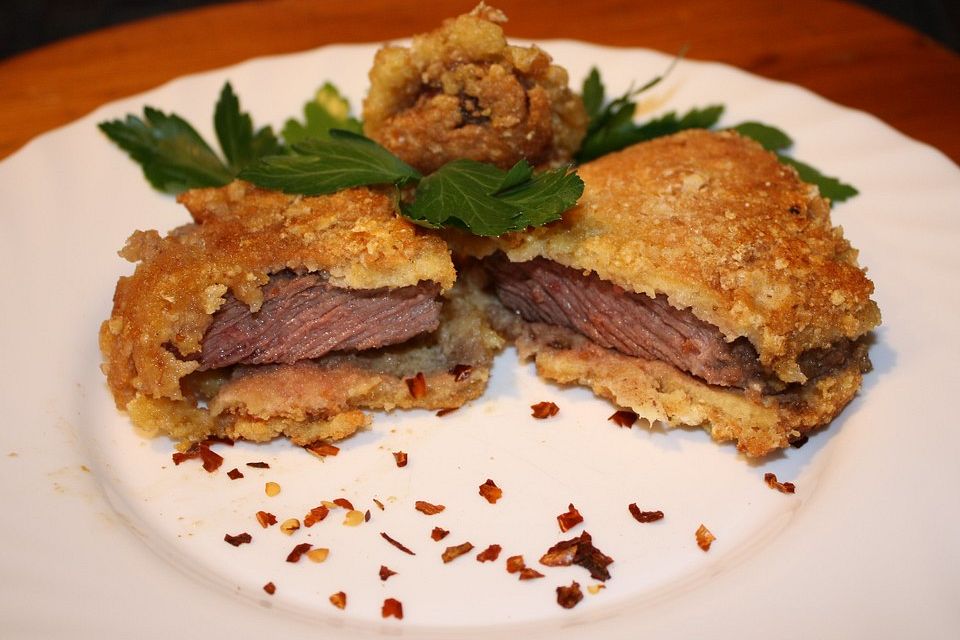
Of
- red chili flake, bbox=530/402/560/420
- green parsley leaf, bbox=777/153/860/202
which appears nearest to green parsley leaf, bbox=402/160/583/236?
red chili flake, bbox=530/402/560/420

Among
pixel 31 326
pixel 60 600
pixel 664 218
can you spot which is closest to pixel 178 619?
pixel 60 600

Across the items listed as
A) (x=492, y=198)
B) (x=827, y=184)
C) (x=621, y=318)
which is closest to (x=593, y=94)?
(x=827, y=184)

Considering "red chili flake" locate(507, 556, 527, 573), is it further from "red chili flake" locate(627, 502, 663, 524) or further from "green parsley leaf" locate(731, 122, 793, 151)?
Answer: "green parsley leaf" locate(731, 122, 793, 151)

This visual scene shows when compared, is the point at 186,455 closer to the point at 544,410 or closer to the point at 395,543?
the point at 395,543

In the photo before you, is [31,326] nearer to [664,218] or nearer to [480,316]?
[480,316]

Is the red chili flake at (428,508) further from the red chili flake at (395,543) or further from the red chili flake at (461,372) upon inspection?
A: the red chili flake at (461,372)
